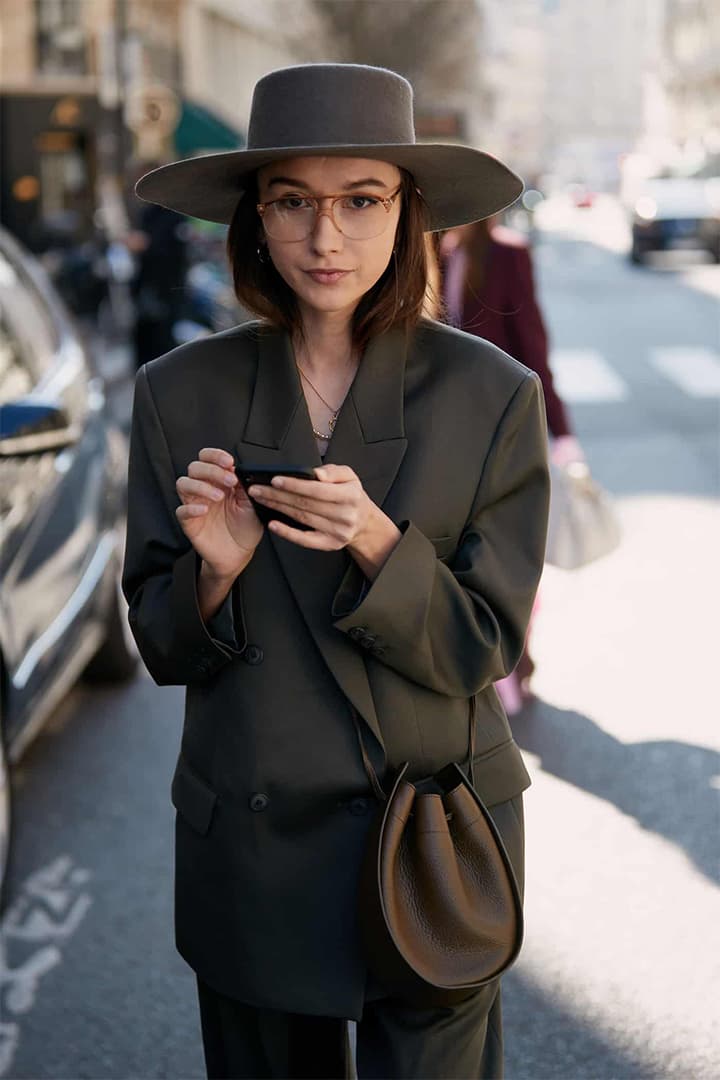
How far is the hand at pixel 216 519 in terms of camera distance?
1970 mm

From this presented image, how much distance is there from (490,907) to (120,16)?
727 inches

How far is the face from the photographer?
208 cm

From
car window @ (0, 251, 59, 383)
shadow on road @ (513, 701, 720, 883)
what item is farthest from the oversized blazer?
car window @ (0, 251, 59, 383)

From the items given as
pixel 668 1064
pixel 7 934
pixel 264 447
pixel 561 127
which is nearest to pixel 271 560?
pixel 264 447

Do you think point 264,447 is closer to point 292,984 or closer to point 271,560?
point 271,560

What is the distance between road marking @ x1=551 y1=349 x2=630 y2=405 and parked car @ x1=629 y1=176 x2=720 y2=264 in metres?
11.2

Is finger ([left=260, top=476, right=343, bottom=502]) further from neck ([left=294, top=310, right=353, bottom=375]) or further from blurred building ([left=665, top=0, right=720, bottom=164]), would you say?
blurred building ([left=665, top=0, right=720, bottom=164])

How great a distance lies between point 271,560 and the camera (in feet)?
6.95

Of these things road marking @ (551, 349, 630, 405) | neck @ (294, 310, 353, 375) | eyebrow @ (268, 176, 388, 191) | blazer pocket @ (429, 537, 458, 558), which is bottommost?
road marking @ (551, 349, 630, 405)

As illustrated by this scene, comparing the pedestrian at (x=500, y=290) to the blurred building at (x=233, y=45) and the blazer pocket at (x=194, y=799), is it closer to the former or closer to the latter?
the blazer pocket at (x=194, y=799)

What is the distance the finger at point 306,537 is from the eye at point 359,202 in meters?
0.44

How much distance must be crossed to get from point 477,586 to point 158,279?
33.6 ft

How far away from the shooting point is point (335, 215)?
2.08 m

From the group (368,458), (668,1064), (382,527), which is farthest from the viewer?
(668,1064)
